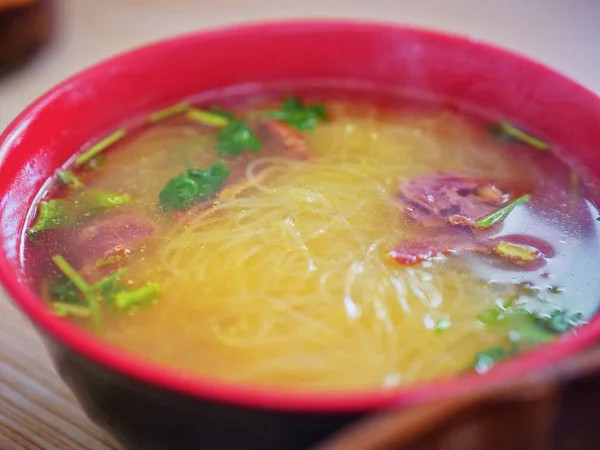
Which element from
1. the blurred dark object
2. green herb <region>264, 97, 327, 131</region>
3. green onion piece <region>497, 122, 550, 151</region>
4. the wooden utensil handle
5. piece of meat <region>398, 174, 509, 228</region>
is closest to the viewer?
the wooden utensil handle

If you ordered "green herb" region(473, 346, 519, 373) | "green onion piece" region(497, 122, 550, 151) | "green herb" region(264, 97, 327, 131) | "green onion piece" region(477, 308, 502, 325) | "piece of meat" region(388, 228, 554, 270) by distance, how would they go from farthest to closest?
"green herb" region(264, 97, 327, 131) < "green onion piece" region(497, 122, 550, 151) < "piece of meat" region(388, 228, 554, 270) < "green onion piece" region(477, 308, 502, 325) < "green herb" region(473, 346, 519, 373)

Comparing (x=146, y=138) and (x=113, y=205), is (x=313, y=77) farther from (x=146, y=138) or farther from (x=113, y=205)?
(x=113, y=205)

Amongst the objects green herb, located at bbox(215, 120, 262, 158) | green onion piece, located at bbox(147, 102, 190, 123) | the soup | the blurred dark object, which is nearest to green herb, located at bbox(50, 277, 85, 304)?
the soup

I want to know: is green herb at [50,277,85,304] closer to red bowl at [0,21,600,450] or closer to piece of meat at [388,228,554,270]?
red bowl at [0,21,600,450]

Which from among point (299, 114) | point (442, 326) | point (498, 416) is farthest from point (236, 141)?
point (498, 416)

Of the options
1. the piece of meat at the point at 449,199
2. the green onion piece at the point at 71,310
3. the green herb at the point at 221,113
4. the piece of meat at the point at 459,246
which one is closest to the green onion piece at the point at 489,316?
the piece of meat at the point at 459,246

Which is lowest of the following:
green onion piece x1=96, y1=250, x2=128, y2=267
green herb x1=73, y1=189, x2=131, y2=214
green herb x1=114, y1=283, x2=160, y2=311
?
green herb x1=114, y1=283, x2=160, y2=311

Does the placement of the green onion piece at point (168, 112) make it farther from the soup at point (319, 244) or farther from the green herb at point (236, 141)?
the green herb at point (236, 141)
